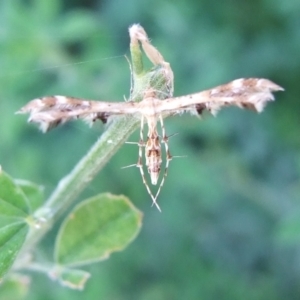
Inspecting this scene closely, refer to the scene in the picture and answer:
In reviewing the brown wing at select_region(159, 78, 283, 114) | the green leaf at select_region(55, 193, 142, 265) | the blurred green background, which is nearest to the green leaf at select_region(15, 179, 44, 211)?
the green leaf at select_region(55, 193, 142, 265)

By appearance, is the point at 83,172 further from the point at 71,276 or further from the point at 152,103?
the point at 71,276

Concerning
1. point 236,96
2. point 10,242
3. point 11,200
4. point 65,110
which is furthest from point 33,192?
point 236,96

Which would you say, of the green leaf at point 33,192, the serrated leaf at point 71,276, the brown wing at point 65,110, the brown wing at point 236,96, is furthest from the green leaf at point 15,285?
the brown wing at point 236,96

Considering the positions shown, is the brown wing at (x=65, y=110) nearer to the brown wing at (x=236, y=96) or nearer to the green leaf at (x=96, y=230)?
the brown wing at (x=236, y=96)

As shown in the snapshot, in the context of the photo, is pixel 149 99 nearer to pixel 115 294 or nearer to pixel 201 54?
pixel 115 294

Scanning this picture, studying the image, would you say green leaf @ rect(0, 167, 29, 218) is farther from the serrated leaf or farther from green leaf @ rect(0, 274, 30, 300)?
green leaf @ rect(0, 274, 30, 300)

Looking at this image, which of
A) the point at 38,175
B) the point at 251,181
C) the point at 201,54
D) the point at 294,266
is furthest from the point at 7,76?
the point at 294,266
